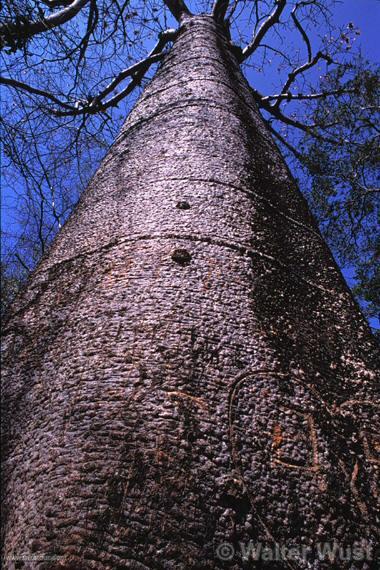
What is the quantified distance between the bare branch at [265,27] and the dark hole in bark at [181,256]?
13.2 feet

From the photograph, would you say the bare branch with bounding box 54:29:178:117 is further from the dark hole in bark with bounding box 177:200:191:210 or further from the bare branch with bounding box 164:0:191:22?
the dark hole in bark with bounding box 177:200:191:210

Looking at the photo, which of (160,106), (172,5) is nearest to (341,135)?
(172,5)

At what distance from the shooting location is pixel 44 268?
116 centimetres

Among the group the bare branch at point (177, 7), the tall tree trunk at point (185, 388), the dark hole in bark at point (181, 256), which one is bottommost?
the tall tree trunk at point (185, 388)

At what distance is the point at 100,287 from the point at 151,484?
46 cm

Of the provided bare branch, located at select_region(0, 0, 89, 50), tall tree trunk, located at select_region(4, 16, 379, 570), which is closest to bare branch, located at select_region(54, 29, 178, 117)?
bare branch, located at select_region(0, 0, 89, 50)

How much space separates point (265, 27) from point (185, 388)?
15.7 ft

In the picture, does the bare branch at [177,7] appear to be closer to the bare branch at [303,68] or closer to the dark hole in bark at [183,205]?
the bare branch at [303,68]

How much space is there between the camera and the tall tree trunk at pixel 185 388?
1.81ft

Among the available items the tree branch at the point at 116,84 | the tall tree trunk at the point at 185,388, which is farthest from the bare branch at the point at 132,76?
the tall tree trunk at the point at 185,388

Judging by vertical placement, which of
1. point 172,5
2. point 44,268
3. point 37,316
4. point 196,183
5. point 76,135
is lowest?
point 37,316

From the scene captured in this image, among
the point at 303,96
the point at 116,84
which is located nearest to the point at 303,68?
the point at 303,96

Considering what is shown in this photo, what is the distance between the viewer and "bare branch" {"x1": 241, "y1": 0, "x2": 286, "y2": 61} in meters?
4.20

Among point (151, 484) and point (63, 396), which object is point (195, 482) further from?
point (63, 396)
